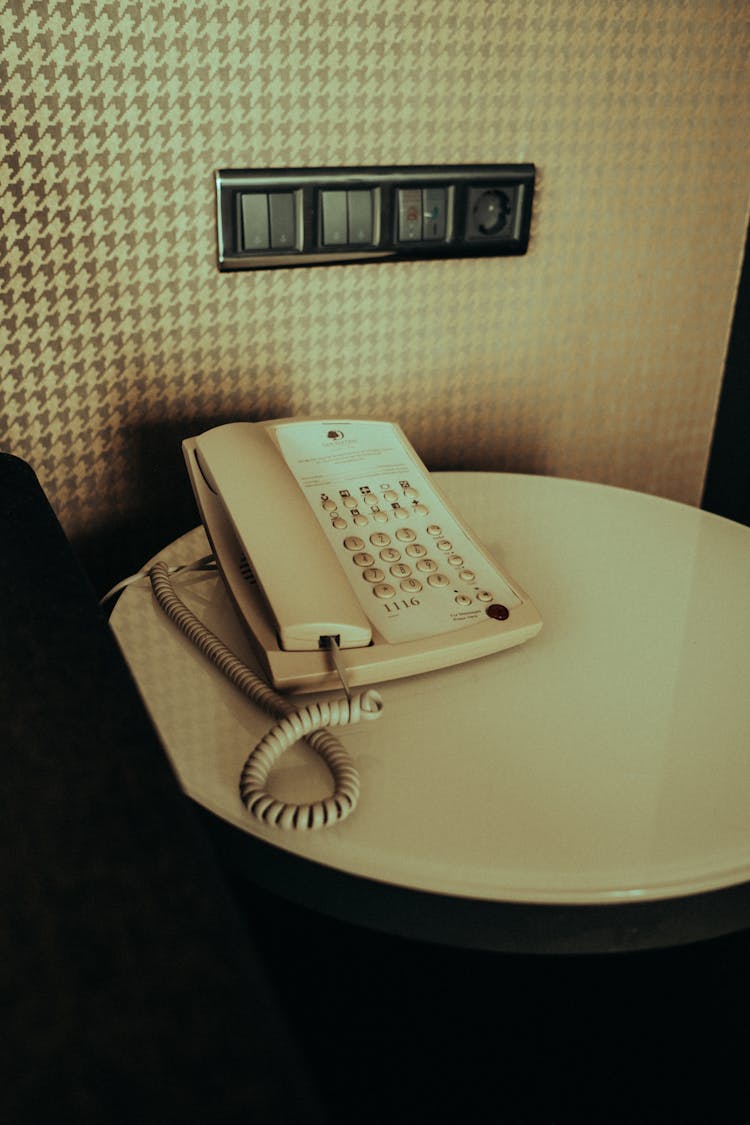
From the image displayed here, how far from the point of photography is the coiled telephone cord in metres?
0.49

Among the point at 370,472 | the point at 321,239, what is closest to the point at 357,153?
Answer: the point at 321,239

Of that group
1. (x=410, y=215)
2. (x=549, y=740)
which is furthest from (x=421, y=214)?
(x=549, y=740)

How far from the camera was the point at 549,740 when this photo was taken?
0.58 metres

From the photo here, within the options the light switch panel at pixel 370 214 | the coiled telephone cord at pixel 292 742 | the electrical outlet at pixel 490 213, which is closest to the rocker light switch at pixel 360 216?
the light switch panel at pixel 370 214

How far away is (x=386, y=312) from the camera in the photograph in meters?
0.96

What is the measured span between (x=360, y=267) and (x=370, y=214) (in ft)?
0.18

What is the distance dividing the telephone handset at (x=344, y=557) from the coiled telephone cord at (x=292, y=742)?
0.02 meters

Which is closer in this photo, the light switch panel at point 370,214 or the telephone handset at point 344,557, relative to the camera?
the telephone handset at point 344,557

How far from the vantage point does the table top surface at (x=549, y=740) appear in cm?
48

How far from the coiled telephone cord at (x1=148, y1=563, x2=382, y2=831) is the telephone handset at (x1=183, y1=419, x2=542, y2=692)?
0.06 feet

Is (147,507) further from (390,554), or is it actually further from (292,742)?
(292,742)

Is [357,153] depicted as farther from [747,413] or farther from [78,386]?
[747,413]

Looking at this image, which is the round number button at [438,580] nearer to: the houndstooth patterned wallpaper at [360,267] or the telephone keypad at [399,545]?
the telephone keypad at [399,545]

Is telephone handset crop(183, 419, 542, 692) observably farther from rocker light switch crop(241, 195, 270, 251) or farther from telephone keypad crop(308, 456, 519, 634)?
rocker light switch crop(241, 195, 270, 251)
